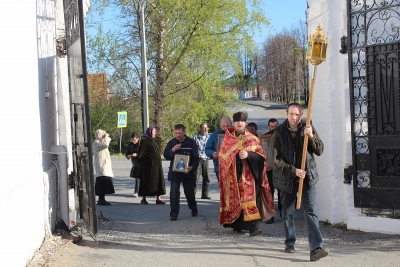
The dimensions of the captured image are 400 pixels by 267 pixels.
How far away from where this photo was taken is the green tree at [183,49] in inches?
1275

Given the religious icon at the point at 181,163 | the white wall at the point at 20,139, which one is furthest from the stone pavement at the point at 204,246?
the religious icon at the point at 181,163

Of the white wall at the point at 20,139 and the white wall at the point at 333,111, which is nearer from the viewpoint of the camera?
the white wall at the point at 20,139

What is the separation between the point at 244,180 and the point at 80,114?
2570 millimetres

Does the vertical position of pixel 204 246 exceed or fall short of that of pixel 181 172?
it falls short

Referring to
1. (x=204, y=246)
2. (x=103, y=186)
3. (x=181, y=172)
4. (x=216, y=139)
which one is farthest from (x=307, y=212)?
(x=103, y=186)

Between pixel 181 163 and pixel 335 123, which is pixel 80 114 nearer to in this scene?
pixel 181 163

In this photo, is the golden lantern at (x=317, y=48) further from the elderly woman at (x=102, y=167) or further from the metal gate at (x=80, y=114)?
the elderly woman at (x=102, y=167)

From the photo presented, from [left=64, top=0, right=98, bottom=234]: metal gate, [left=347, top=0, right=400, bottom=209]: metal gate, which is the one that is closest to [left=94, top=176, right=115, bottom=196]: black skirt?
[left=64, top=0, right=98, bottom=234]: metal gate

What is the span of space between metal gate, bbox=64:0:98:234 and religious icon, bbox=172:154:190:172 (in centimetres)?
212

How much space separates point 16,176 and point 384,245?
4.77m

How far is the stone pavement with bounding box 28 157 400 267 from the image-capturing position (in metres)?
7.23

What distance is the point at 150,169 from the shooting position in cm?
1351

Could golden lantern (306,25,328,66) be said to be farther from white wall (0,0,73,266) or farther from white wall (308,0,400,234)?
white wall (0,0,73,266)

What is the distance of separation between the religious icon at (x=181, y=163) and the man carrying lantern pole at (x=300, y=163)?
12.1ft
